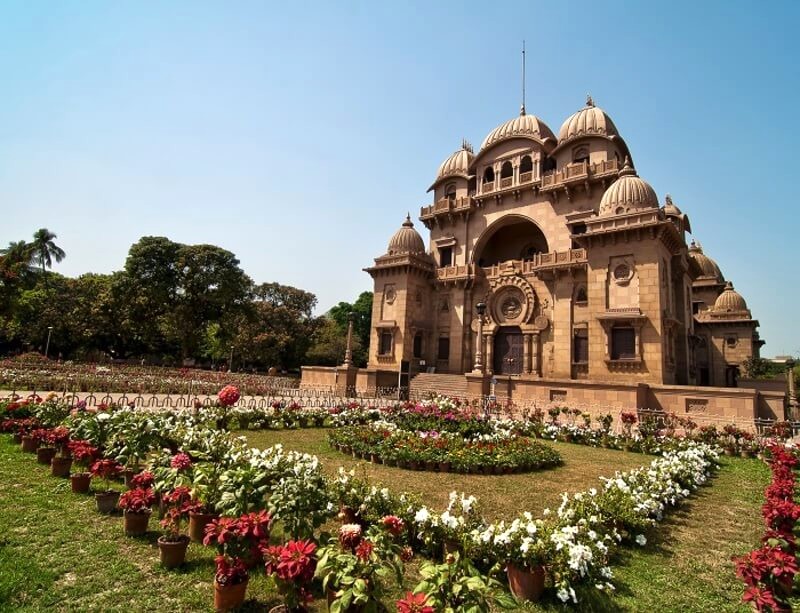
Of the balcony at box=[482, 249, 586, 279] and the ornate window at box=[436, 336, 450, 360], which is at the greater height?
the balcony at box=[482, 249, 586, 279]

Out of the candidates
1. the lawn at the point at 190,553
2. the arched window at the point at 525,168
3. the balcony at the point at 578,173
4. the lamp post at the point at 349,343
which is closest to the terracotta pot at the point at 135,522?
the lawn at the point at 190,553

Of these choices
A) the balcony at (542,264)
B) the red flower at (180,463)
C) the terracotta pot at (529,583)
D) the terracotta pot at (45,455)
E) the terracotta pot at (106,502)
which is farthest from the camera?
the balcony at (542,264)

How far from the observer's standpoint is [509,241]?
3247 centimetres

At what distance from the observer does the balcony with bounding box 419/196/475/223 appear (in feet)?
102

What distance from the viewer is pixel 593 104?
1089 inches

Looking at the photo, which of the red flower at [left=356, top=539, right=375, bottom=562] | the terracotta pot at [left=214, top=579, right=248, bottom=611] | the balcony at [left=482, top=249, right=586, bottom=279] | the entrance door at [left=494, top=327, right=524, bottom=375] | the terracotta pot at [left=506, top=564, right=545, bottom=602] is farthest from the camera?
the entrance door at [left=494, top=327, right=524, bottom=375]

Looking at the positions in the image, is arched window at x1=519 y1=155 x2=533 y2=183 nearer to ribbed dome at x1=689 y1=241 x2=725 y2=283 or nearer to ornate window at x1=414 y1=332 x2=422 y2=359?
ornate window at x1=414 y1=332 x2=422 y2=359

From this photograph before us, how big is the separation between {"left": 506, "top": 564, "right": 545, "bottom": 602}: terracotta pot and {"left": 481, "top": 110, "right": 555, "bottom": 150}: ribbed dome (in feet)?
95.6

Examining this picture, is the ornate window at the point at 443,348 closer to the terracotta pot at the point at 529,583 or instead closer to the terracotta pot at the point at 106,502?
the terracotta pot at the point at 106,502

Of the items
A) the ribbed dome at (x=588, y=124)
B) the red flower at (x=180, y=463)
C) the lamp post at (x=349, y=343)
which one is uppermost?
the ribbed dome at (x=588, y=124)

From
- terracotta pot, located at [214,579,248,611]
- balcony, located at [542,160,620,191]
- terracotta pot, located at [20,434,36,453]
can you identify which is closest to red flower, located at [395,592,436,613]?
terracotta pot, located at [214,579,248,611]

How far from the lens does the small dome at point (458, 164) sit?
3241 cm

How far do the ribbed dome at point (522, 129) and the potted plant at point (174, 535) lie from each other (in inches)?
1169

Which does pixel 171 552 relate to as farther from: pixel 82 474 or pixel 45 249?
pixel 45 249
